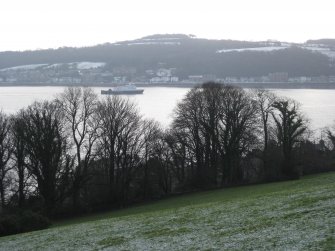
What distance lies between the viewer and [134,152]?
4003 centimetres

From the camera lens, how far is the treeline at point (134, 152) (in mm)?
35656

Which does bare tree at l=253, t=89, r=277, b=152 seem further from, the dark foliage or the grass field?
the grass field

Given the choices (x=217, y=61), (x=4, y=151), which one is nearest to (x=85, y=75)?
(x=217, y=61)

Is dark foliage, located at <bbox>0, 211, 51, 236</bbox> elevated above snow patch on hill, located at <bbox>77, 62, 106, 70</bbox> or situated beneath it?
situated beneath

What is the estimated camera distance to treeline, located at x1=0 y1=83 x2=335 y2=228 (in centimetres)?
3566

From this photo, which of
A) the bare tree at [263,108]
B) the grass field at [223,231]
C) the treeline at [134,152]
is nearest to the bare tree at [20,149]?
the treeline at [134,152]

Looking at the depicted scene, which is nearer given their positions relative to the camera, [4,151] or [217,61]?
[4,151]

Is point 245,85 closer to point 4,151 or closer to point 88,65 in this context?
point 88,65

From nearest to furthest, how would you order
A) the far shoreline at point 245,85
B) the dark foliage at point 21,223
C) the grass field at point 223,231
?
the grass field at point 223,231 → the dark foliage at point 21,223 → the far shoreline at point 245,85

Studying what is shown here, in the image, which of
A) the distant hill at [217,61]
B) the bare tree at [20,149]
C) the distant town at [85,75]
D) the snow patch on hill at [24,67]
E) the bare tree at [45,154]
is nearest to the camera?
the bare tree at [45,154]

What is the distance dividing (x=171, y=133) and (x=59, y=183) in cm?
1153

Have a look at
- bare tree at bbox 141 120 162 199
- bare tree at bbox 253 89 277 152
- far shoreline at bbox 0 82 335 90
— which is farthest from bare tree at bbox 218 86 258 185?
far shoreline at bbox 0 82 335 90

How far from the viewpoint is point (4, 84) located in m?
178

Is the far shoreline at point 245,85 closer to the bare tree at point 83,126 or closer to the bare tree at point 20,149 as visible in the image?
the bare tree at point 83,126
